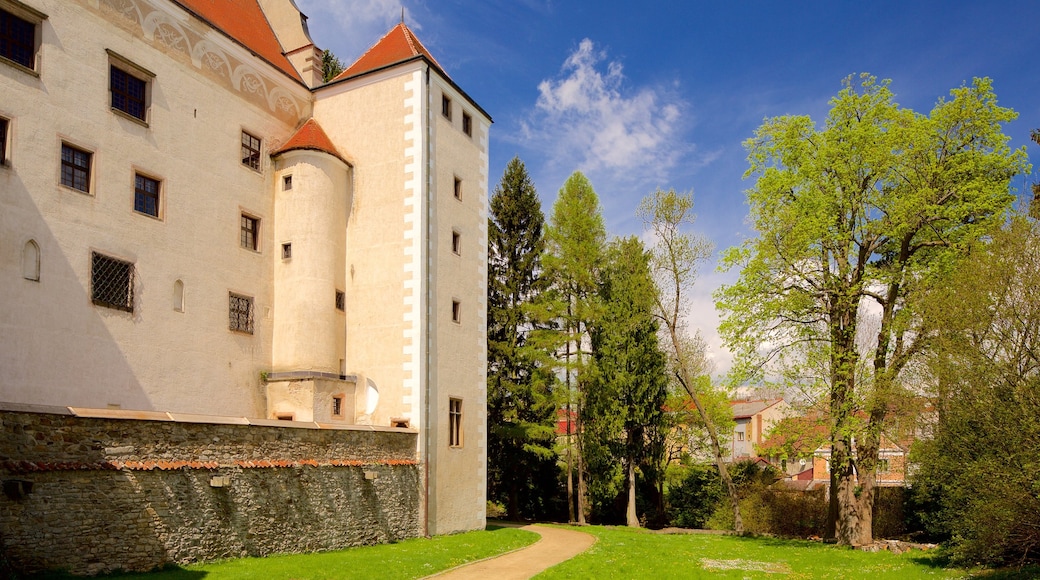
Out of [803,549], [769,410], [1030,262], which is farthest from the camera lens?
[769,410]

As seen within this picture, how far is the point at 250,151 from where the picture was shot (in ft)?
73.2

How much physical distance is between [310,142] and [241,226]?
3497 millimetres

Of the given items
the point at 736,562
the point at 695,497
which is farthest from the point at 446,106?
the point at 695,497

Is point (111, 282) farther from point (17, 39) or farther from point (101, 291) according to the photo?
point (17, 39)

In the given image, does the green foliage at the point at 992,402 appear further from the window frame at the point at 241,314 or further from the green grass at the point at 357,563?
the window frame at the point at 241,314

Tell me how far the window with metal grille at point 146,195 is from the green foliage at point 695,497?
26.8 m

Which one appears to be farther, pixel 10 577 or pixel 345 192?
pixel 345 192

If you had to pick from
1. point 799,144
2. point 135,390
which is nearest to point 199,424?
point 135,390

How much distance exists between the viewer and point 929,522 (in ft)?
81.7

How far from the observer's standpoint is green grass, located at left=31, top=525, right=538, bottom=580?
1303cm

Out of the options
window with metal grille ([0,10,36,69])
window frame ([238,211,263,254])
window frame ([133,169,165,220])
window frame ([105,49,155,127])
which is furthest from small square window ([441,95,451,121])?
window with metal grille ([0,10,36,69])

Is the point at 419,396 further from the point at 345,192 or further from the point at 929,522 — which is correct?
the point at 929,522

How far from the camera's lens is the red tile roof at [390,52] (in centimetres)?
2481

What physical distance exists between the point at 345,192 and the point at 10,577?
15.4 metres
